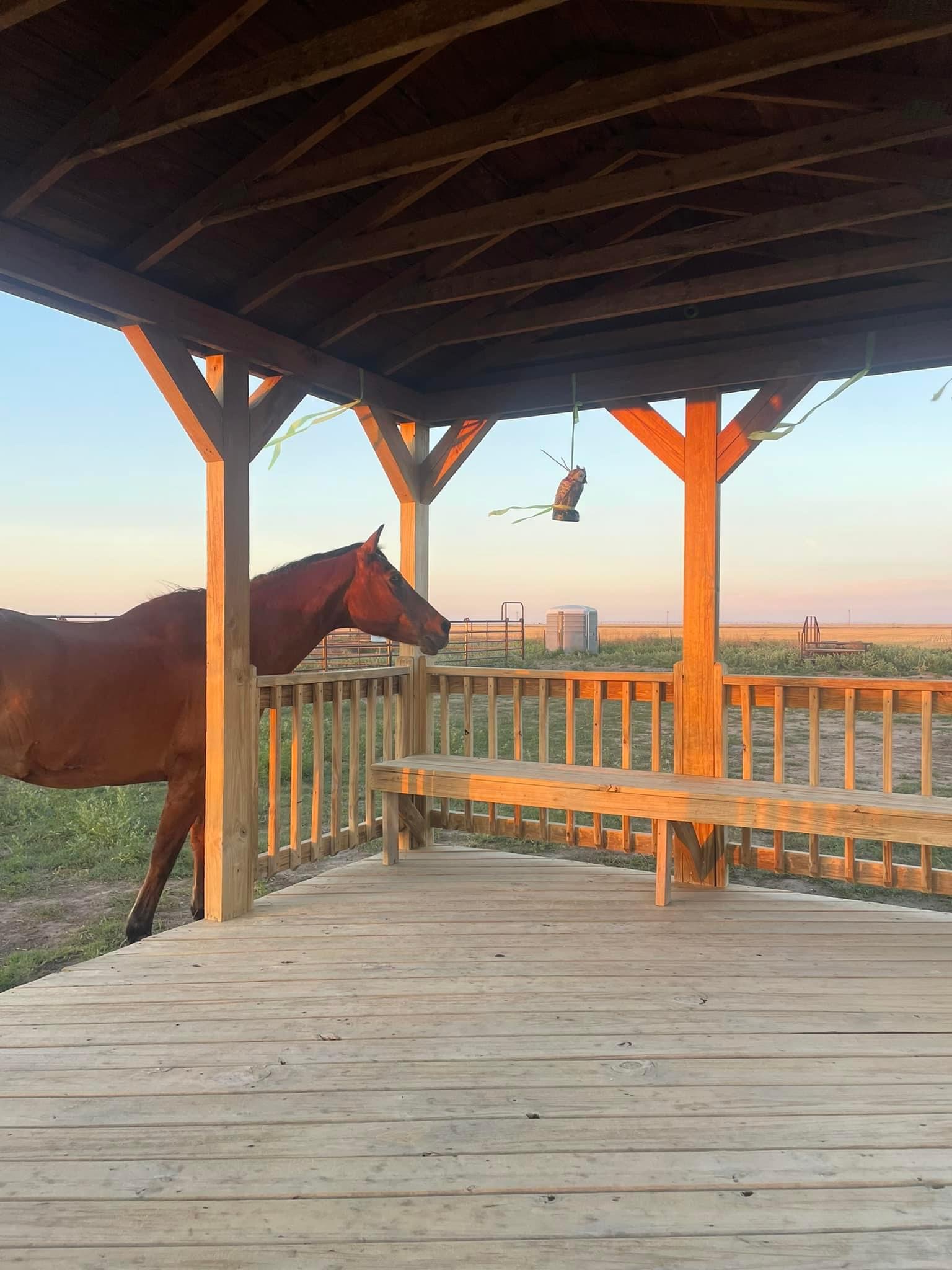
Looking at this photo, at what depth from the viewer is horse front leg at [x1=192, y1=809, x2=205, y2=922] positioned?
11.4ft

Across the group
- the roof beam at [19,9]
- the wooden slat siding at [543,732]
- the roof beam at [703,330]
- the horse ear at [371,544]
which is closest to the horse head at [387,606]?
the horse ear at [371,544]

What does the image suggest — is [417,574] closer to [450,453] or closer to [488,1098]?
[450,453]

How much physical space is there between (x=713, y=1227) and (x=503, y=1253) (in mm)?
409

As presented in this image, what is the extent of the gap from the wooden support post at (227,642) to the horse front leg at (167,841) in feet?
0.53

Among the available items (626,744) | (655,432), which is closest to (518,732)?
(626,744)

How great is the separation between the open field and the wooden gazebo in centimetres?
91

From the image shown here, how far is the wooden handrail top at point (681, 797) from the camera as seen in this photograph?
2893 mm

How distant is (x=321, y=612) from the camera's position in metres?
4.00

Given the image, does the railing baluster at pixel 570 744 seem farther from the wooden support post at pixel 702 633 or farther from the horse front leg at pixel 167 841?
the horse front leg at pixel 167 841

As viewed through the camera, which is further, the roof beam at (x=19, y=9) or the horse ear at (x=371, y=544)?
the horse ear at (x=371, y=544)

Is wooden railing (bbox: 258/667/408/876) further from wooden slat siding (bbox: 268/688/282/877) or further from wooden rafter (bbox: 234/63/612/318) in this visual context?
wooden rafter (bbox: 234/63/612/318)

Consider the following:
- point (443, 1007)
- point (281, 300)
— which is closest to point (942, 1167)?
point (443, 1007)

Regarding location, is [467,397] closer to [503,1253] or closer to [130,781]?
[130,781]

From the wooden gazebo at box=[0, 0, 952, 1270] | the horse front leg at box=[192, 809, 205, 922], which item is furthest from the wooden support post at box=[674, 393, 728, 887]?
the horse front leg at box=[192, 809, 205, 922]
